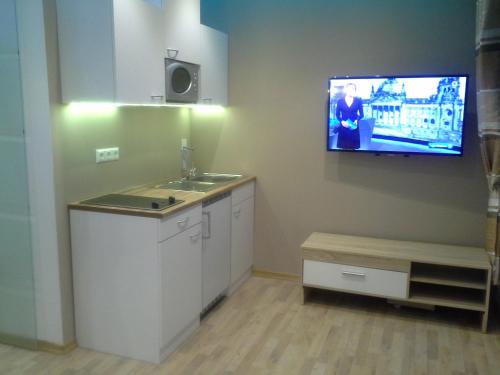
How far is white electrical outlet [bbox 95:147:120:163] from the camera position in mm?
2922

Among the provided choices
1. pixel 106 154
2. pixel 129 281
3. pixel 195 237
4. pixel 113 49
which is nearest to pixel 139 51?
pixel 113 49

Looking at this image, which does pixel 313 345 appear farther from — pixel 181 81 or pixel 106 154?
pixel 181 81

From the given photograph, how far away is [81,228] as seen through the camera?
2.72 metres

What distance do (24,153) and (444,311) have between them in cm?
308

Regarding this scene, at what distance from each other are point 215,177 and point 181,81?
1067 millimetres

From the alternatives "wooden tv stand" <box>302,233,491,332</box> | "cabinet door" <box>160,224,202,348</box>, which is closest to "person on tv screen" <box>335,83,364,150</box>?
"wooden tv stand" <box>302,233,491,332</box>

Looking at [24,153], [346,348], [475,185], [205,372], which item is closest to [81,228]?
[24,153]

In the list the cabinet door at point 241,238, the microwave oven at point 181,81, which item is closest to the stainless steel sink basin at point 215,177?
the cabinet door at point 241,238

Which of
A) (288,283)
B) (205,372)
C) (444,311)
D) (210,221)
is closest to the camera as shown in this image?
(205,372)

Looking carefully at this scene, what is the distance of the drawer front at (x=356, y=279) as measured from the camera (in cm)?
330

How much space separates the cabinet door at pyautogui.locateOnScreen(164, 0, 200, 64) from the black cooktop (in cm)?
95

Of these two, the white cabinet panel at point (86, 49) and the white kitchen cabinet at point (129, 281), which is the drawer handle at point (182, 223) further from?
the white cabinet panel at point (86, 49)

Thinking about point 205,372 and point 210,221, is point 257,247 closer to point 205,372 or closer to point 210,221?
point 210,221

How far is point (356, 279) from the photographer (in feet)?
11.2
